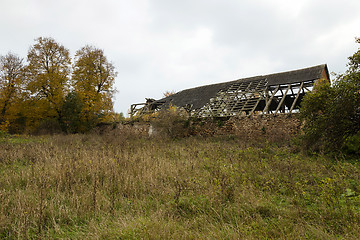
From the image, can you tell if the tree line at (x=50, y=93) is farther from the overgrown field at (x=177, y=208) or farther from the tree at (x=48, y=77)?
the overgrown field at (x=177, y=208)

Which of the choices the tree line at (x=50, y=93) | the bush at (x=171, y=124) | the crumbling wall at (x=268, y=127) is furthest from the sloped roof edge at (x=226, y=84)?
the tree line at (x=50, y=93)

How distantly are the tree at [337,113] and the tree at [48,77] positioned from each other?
22.1 m

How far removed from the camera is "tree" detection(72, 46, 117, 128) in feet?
72.0

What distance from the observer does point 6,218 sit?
297 centimetres

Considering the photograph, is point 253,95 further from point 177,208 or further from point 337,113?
point 177,208

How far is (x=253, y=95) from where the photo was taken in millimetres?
16344

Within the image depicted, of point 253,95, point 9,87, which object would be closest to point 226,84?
point 253,95

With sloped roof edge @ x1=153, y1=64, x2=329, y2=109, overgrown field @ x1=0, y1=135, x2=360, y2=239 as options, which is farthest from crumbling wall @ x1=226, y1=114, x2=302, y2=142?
overgrown field @ x1=0, y1=135, x2=360, y2=239

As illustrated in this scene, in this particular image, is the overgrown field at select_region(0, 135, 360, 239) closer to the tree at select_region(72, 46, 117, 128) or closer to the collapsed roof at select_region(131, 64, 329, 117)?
the collapsed roof at select_region(131, 64, 329, 117)

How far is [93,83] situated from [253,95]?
1819 centimetres

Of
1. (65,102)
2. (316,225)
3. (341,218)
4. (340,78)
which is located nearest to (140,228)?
(316,225)

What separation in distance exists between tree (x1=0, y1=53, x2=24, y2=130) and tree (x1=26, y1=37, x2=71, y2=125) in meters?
0.99

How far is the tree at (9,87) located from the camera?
64.3 ft

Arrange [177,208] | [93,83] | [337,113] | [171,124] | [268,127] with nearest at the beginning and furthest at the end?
[177,208] → [337,113] → [268,127] → [171,124] → [93,83]
